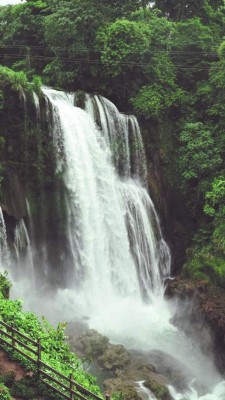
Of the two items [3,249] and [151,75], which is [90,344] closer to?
[3,249]

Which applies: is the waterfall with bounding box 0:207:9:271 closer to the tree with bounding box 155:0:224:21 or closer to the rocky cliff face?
the rocky cliff face

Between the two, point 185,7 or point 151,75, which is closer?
point 151,75

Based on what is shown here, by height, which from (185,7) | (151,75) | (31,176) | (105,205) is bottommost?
(105,205)

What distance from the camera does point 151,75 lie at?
2580 cm

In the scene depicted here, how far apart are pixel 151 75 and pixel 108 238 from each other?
10799 millimetres

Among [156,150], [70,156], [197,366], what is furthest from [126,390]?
[156,150]

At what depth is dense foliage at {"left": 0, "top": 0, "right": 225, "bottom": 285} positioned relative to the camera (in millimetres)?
23328

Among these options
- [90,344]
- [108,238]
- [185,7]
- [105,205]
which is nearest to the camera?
[90,344]

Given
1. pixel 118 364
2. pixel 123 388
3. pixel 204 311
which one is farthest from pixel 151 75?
pixel 123 388

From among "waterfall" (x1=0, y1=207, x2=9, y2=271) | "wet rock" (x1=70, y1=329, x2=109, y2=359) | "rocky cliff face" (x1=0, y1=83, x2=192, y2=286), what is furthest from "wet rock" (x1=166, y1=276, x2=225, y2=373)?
"waterfall" (x1=0, y1=207, x2=9, y2=271)

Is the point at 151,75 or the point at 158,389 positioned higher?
the point at 151,75

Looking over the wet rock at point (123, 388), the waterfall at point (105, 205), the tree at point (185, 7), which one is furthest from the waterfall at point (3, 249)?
the tree at point (185, 7)

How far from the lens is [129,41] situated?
24.4 m

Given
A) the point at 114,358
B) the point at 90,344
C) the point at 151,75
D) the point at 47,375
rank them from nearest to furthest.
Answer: the point at 47,375
the point at 114,358
the point at 90,344
the point at 151,75
